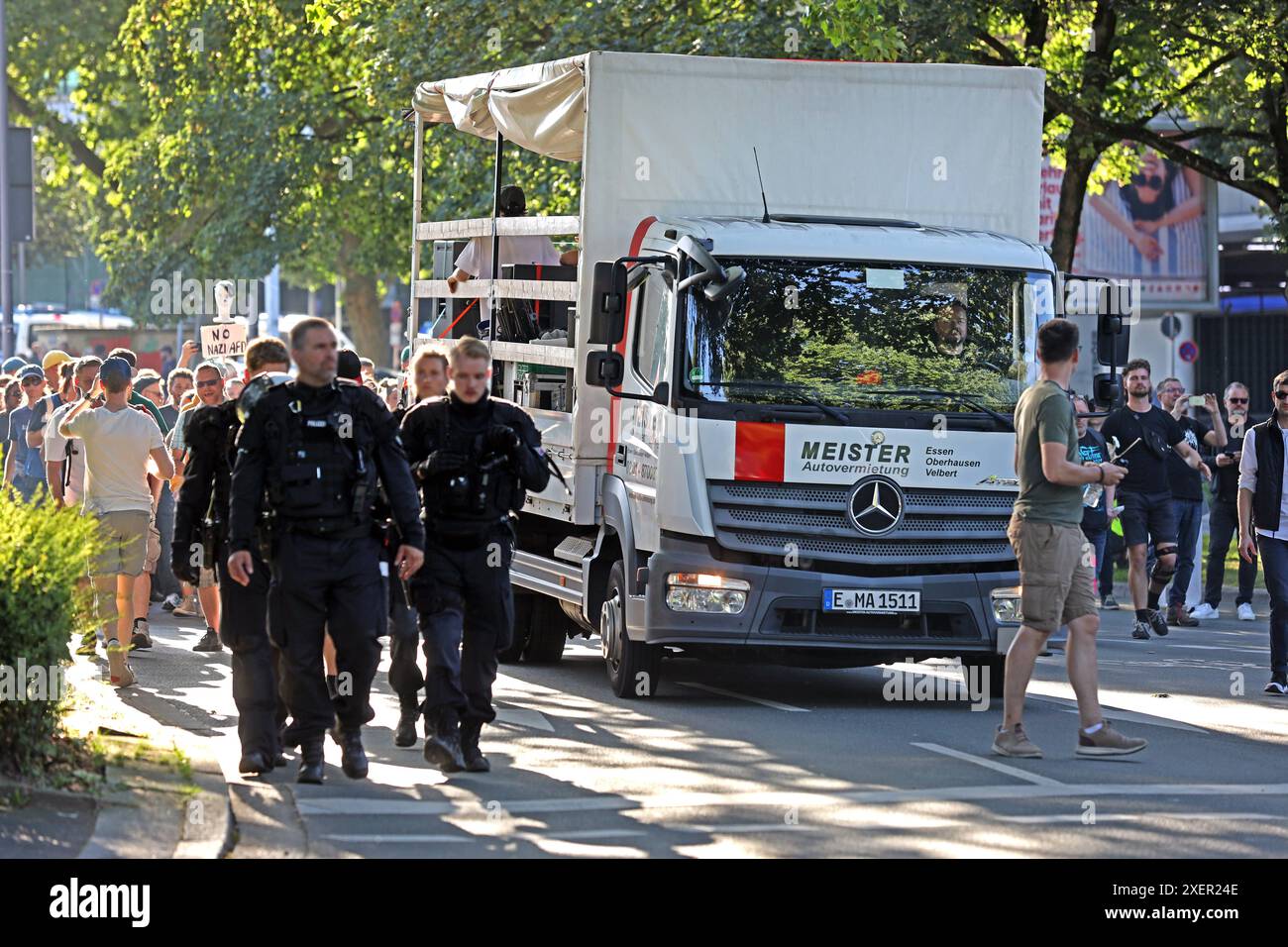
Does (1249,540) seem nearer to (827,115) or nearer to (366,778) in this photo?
(827,115)

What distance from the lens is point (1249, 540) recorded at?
12.8 meters

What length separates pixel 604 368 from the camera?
11.7 m

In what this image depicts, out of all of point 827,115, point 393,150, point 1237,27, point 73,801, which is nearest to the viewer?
point 73,801

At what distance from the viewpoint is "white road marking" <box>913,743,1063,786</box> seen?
9.29 meters

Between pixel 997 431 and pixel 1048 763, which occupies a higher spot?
pixel 997 431

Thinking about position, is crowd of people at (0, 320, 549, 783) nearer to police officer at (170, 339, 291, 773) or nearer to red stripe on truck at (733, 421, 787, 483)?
police officer at (170, 339, 291, 773)

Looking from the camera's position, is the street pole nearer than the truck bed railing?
No

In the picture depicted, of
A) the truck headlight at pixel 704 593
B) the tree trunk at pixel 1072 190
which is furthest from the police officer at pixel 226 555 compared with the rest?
the tree trunk at pixel 1072 190

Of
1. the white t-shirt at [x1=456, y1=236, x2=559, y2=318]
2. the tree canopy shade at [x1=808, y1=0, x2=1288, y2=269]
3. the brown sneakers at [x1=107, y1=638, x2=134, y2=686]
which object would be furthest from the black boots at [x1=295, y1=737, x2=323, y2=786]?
the tree canopy shade at [x1=808, y1=0, x2=1288, y2=269]

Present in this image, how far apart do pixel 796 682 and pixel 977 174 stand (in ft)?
10.2

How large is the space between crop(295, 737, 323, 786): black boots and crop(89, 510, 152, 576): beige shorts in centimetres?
380

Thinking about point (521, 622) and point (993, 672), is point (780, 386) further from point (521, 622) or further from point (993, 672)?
point (521, 622)
